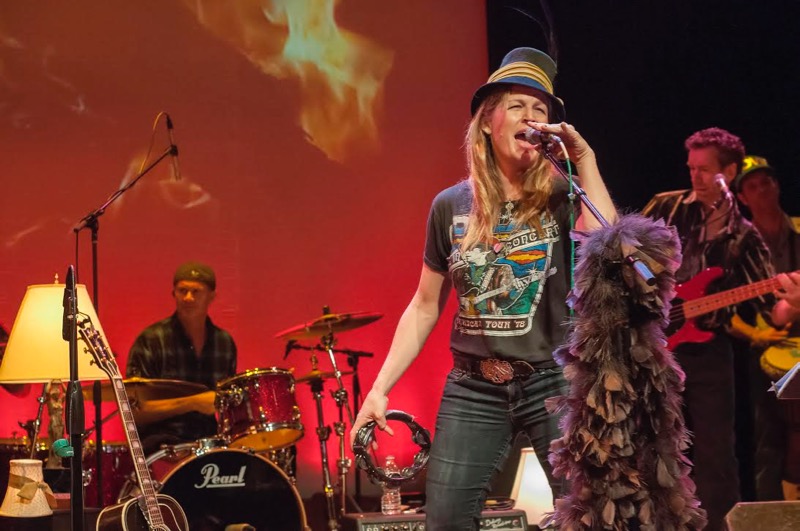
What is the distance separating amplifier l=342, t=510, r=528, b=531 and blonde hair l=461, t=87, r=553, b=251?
105 inches

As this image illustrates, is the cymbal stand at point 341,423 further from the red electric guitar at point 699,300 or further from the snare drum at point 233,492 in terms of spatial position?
the red electric guitar at point 699,300

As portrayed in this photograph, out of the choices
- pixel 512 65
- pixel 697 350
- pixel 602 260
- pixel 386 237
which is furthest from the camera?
pixel 386 237

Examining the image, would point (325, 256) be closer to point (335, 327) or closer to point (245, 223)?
point (245, 223)

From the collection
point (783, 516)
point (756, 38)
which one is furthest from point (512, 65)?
point (756, 38)

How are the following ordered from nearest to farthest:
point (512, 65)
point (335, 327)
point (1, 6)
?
point (512, 65) < point (335, 327) < point (1, 6)

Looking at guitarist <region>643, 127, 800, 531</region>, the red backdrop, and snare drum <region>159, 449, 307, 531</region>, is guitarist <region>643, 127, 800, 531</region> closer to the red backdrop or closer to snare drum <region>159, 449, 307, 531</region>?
the red backdrop

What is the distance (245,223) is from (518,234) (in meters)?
4.43

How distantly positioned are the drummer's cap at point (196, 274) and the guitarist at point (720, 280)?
9.29 ft

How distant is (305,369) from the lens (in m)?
7.53

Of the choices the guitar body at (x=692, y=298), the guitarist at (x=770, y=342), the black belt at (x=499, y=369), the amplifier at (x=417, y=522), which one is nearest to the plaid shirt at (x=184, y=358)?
the amplifier at (x=417, y=522)

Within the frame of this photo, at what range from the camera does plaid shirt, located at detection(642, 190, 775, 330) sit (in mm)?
5961

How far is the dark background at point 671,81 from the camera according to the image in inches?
261

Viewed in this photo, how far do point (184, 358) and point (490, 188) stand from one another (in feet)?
12.3

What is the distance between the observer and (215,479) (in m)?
5.63
